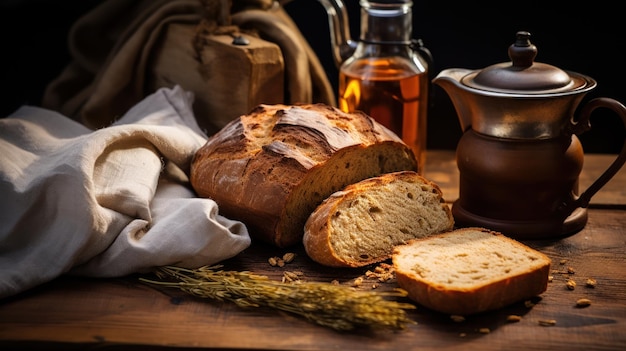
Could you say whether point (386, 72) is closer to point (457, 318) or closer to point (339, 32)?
point (339, 32)

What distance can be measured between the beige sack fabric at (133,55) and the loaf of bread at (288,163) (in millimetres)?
560

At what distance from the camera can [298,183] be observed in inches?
84.5

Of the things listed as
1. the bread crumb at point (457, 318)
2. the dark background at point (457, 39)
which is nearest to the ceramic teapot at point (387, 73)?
the dark background at point (457, 39)

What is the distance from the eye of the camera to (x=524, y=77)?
218 centimetres

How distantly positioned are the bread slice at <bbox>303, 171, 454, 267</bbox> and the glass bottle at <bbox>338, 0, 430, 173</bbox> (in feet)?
1.55

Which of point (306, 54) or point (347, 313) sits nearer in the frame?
point (347, 313)

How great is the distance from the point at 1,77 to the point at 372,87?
1890 millimetres

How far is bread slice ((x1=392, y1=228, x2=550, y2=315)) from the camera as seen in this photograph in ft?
6.00

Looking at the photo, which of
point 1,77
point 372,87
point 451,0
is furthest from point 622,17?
point 1,77

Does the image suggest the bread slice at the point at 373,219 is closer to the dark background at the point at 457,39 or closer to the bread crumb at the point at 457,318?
the bread crumb at the point at 457,318

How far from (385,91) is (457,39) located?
0.92 m

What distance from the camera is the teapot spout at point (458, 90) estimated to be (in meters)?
2.29

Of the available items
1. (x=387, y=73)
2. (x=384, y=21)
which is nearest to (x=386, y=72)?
(x=387, y=73)

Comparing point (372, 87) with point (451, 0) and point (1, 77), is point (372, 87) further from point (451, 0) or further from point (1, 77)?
point (1, 77)
